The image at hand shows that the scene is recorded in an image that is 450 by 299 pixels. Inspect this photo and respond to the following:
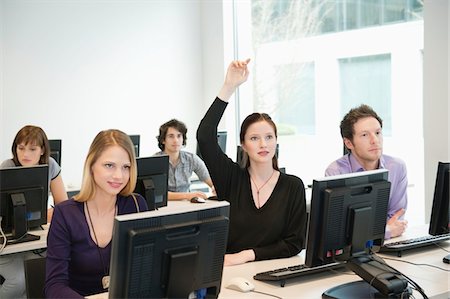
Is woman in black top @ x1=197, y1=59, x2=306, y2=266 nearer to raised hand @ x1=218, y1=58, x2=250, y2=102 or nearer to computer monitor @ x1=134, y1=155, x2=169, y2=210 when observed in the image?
raised hand @ x1=218, y1=58, x2=250, y2=102

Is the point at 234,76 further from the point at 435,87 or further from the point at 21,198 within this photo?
the point at 435,87

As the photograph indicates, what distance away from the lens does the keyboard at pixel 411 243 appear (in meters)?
2.79

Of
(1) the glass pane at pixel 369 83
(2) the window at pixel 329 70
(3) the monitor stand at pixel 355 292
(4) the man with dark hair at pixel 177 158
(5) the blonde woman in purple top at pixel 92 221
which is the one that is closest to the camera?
(3) the monitor stand at pixel 355 292

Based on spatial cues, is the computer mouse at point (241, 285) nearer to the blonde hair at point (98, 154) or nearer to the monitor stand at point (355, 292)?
Result: the monitor stand at point (355, 292)

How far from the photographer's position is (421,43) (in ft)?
16.7

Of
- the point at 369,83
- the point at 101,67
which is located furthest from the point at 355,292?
the point at 101,67

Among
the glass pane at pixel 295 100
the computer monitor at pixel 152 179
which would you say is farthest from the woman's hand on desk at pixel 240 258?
the glass pane at pixel 295 100

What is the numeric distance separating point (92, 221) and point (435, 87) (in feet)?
10.9

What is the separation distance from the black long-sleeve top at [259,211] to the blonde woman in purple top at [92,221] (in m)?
0.58

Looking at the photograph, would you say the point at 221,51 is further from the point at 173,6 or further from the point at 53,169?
the point at 53,169

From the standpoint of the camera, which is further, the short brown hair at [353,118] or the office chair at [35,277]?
the short brown hair at [353,118]

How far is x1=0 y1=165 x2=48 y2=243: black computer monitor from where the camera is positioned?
322cm

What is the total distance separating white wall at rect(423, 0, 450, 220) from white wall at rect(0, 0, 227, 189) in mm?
3178

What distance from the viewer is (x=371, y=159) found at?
3.04m
